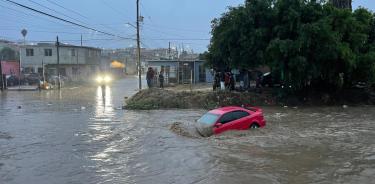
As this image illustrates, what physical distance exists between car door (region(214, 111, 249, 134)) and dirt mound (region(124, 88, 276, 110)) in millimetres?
11557

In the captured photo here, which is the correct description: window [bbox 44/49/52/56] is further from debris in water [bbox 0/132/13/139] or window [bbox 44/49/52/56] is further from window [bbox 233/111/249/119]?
window [bbox 233/111/249/119]

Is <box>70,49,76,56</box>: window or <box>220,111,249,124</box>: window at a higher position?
<box>70,49,76,56</box>: window

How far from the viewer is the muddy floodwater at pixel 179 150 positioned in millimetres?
14773

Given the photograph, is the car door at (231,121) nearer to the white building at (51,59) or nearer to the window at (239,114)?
the window at (239,114)

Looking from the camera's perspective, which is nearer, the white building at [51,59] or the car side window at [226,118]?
the car side window at [226,118]

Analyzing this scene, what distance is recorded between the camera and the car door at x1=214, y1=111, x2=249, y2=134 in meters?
20.7

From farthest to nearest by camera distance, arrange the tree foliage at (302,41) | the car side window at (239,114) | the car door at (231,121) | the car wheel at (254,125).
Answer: the tree foliage at (302,41)
the car wheel at (254,125)
the car side window at (239,114)
the car door at (231,121)

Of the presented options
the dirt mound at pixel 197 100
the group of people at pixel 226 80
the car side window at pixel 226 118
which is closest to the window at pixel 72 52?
the group of people at pixel 226 80

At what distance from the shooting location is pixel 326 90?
35.6 meters

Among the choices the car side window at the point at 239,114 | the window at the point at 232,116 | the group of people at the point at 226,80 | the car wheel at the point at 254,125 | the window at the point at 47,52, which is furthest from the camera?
the window at the point at 47,52

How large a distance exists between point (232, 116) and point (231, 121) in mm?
234

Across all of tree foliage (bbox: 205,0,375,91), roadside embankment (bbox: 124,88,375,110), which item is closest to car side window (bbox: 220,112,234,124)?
tree foliage (bbox: 205,0,375,91)

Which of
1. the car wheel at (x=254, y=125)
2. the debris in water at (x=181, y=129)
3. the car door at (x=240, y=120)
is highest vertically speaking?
the car door at (x=240, y=120)

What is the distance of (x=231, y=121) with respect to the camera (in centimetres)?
2094
